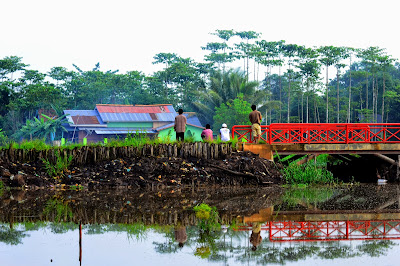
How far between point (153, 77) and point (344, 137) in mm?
34896

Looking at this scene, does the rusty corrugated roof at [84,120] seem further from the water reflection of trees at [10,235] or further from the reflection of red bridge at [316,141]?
the water reflection of trees at [10,235]

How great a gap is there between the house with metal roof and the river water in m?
27.5

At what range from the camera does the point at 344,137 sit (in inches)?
781

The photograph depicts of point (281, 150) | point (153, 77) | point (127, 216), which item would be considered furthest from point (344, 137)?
point (153, 77)

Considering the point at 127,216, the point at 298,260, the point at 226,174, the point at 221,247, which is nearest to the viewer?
the point at 298,260

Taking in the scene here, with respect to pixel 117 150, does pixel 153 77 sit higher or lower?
higher

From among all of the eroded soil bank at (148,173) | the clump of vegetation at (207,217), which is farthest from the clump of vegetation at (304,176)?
the clump of vegetation at (207,217)

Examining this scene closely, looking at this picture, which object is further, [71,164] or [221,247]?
[71,164]

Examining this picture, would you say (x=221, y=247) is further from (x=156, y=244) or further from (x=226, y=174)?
(x=226, y=174)

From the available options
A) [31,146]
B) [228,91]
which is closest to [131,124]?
[228,91]

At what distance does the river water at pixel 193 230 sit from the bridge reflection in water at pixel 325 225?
0.02 metres

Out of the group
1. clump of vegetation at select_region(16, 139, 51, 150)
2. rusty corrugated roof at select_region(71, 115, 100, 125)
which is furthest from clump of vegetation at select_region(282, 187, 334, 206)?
rusty corrugated roof at select_region(71, 115, 100, 125)

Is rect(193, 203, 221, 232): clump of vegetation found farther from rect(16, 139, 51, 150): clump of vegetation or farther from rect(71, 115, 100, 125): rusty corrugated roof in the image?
rect(71, 115, 100, 125): rusty corrugated roof

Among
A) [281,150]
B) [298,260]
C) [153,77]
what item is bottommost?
[298,260]
